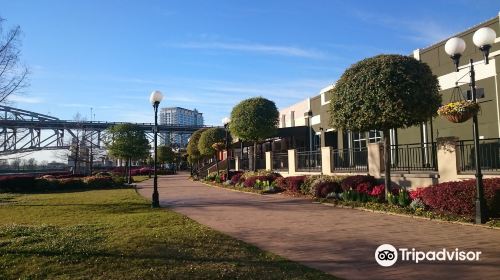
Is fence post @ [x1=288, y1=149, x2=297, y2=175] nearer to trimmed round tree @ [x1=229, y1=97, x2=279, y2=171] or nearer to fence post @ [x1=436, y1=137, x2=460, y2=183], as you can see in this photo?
trimmed round tree @ [x1=229, y1=97, x2=279, y2=171]

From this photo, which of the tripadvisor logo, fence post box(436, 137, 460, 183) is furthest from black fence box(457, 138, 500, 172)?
the tripadvisor logo

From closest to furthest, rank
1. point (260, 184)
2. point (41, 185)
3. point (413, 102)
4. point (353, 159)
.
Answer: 1. point (413, 102)
2. point (353, 159)
3. point (260, 184)
4. point (41, 185)

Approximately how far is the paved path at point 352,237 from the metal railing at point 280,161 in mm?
12459

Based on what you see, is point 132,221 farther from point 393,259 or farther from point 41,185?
point 41,185

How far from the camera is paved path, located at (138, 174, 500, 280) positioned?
6.89 metres

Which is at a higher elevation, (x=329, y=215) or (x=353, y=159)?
(x=353, y=159)

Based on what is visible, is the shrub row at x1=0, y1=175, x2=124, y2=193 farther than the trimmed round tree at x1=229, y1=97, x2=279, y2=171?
Yes

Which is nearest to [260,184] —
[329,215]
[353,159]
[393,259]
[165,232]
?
[353,159]

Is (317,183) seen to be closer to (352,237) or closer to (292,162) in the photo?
(292,162)

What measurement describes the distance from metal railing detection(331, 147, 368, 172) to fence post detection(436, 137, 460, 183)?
472 centimetres

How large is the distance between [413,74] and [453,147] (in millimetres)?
2476

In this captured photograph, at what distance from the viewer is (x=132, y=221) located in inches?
498

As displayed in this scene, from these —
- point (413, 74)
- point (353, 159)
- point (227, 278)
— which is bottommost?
point (227, 278)

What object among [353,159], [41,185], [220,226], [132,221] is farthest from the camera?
[41,185]
